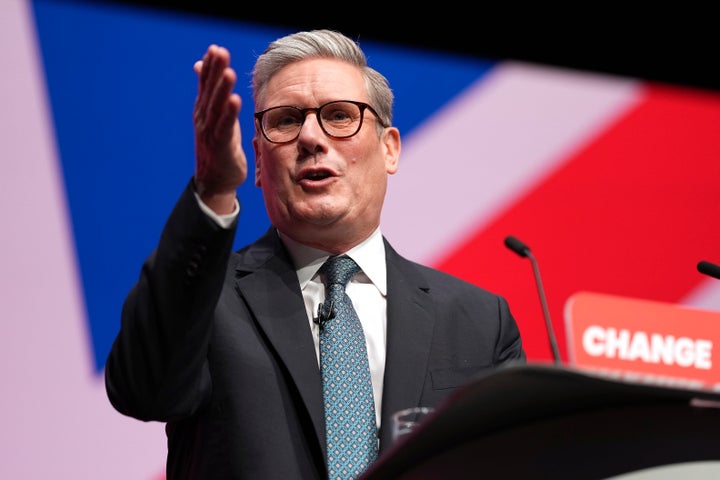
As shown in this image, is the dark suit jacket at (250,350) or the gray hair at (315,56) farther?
the gray hair at (315,56)

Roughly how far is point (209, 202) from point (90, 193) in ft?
3.95

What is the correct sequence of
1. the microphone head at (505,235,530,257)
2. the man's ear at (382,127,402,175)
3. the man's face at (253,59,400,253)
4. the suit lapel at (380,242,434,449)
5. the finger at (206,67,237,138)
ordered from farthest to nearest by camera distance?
the man's ear at (382,127,402,175), the man's face at (253,59,400,253), the suit lapel at (380,242,434,449), the microphone head at (505,235,530,257), the finger at (206,67,237,138)

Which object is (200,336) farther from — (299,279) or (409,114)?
(409,114)

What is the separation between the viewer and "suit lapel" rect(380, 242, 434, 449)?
1697mm

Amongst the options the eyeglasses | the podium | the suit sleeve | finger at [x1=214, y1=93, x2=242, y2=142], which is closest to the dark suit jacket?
the suit sleeve

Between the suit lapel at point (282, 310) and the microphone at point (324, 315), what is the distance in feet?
0.10

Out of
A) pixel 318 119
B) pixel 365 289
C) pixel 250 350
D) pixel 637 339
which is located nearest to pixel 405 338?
pixel 365 289

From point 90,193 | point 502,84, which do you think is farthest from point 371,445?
point 502,84

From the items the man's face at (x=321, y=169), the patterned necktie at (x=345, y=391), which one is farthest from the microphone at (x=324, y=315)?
the man's face at (x=321, y=169)

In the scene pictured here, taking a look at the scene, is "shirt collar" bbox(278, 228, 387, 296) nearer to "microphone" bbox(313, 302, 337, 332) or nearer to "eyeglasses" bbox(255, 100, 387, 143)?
"microphone" bbox(313, 302, 337, 332)

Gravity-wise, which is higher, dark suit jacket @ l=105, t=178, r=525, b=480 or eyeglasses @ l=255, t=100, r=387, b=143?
eyeglasses @ l=255, t=100, r=387, b=143

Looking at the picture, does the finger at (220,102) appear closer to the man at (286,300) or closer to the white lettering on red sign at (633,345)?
the man at (286,300)

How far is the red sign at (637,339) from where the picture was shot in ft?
3.32

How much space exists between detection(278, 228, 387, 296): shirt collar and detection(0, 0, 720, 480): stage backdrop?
716 millimetres
